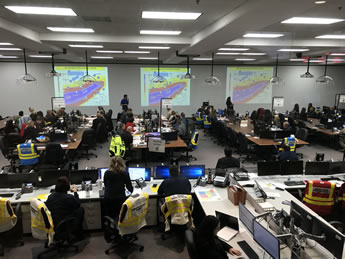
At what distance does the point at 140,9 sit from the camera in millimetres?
3830

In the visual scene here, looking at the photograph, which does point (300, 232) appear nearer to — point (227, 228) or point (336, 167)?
point (227, 228)

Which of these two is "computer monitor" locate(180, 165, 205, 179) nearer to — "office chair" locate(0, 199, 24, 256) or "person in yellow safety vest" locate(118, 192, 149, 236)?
"person in yellow safety vest" locate(118, 192, 149, 236)

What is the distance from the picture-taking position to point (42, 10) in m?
3.87

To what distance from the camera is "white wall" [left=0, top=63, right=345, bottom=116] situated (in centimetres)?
1366

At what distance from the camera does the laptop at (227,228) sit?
3.14 metres

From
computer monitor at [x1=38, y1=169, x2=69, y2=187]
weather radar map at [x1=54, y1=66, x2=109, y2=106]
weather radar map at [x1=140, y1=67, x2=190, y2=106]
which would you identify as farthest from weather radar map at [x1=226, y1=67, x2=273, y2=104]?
computer monitor at [x1=38, y1=169, x2=69, y2=187]

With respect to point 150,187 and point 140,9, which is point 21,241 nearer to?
point 150,187

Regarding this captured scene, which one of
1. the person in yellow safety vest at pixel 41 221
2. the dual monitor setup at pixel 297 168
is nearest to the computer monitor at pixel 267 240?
the dual monitor setup at pixel 297 168

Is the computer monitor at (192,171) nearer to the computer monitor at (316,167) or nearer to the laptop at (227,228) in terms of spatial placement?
the laptop at (227,228)

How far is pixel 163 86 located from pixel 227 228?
12.0 m

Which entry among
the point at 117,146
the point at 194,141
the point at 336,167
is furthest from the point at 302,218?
the point at 194,141

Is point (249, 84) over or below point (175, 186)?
over

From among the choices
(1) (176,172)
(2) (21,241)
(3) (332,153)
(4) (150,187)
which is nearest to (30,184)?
(2) (21,241)

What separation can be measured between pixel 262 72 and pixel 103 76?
8.86m
